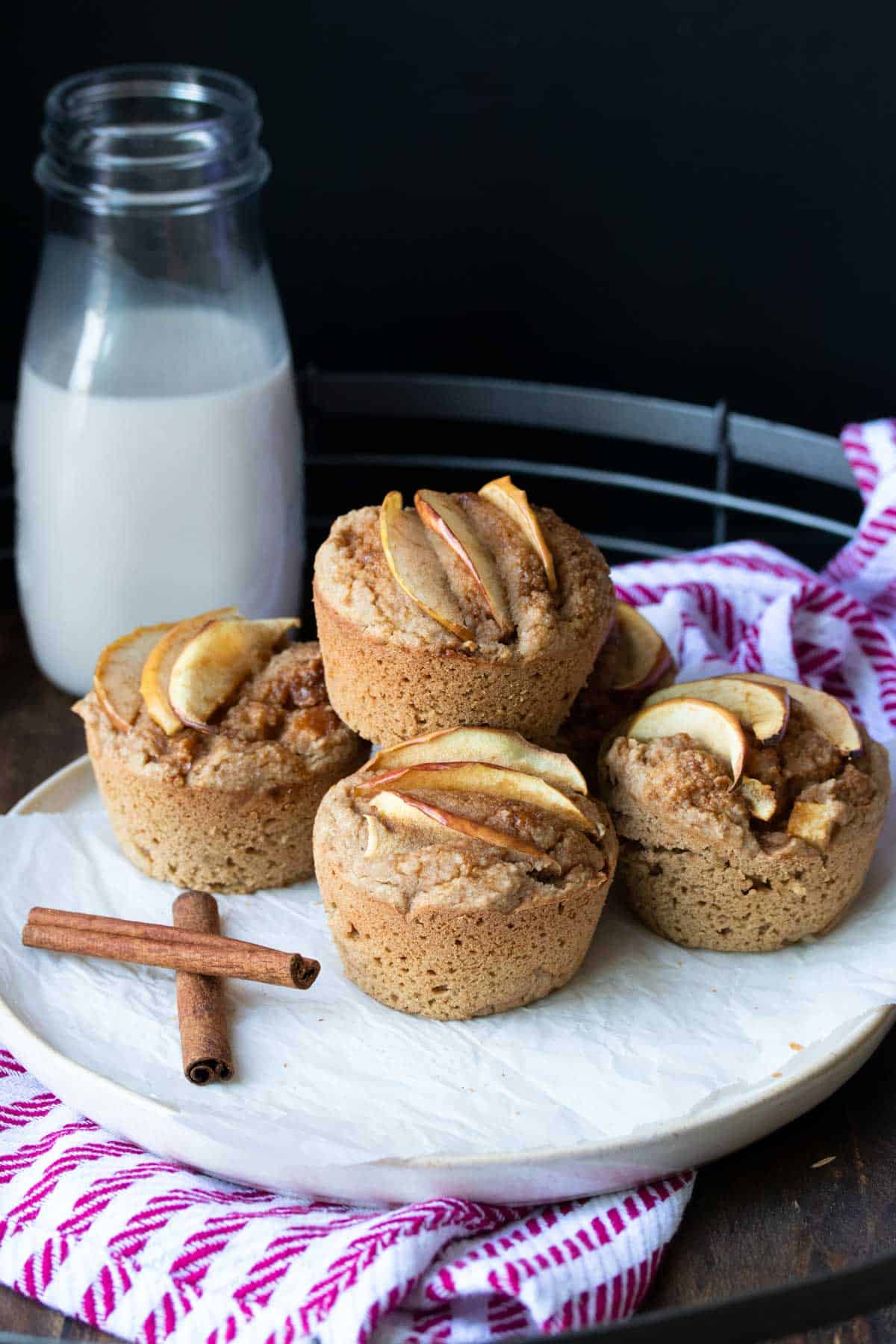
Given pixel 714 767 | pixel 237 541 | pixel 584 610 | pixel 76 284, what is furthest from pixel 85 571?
pixel 714 767

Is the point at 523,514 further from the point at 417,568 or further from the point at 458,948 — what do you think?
the point at 458,948

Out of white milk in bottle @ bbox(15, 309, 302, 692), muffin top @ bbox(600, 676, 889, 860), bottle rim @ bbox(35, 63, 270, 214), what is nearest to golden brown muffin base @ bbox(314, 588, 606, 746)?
muffin top @ bbox(600, 676, 889, 860)

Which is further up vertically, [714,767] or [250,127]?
[250,127]

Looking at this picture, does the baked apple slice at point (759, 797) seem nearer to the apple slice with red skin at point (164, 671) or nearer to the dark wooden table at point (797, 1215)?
the dark wooden table at point (797, 1215)

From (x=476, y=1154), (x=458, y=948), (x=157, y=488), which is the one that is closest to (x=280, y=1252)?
(x=476, y=1154)

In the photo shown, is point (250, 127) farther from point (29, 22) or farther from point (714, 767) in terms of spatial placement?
point (714, 767)
